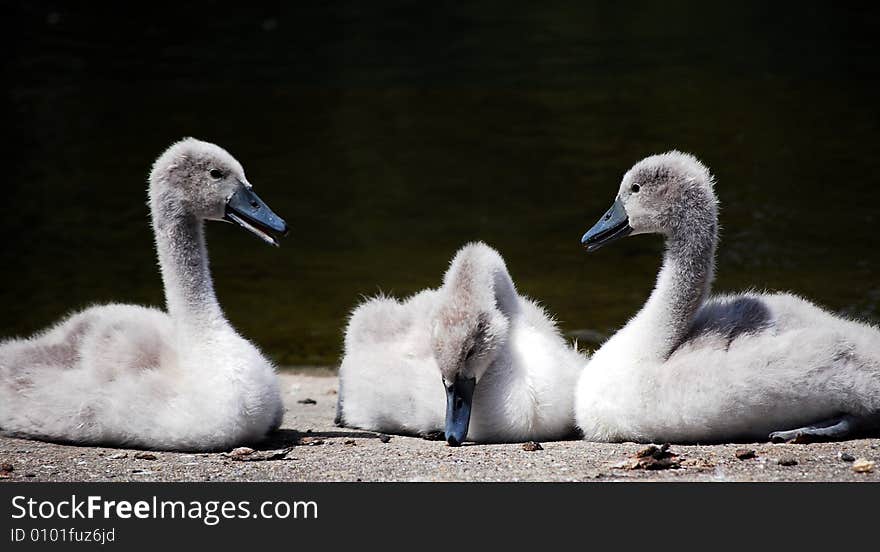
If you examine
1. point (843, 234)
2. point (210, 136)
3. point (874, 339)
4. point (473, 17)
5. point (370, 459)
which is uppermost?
point (473, 17)

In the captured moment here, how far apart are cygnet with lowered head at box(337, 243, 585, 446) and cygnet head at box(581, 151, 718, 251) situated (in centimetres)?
87

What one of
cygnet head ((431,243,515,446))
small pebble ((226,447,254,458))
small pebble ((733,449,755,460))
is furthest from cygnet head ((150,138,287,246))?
small pebble ((733,449,755,460))

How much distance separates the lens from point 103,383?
273 inches

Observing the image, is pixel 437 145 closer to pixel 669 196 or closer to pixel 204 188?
pixel 204 188

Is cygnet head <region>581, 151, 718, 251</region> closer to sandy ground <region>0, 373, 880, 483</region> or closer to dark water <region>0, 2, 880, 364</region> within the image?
sandy ground <region>0, 373, 880, 483</region>

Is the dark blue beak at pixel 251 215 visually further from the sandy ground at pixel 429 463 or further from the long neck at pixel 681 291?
the long neck at pixel 681 291

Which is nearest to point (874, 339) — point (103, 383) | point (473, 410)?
point (473, 410)

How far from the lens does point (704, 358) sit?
21.6 ft

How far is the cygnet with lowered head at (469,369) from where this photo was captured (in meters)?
6.79

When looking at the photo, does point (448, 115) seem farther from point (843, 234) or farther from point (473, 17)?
point (473, 17)

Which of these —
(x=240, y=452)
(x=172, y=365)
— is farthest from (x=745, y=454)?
(x=172, y=365)

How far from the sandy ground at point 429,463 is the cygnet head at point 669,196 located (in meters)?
1.19

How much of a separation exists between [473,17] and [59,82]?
34.4ft

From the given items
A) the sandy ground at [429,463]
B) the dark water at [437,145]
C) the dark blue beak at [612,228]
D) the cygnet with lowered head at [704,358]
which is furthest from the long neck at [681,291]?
the dark water at [437,145]
